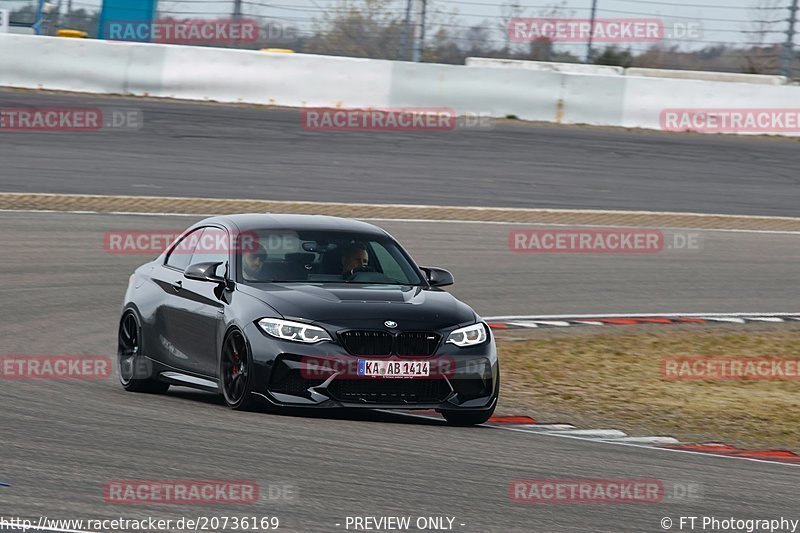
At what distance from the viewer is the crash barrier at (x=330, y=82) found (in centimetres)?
2538

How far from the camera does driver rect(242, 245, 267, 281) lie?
9.17m

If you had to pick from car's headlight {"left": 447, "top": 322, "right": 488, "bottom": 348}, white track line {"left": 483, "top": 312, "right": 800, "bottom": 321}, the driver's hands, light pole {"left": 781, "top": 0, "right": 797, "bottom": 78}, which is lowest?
white track line {"left": 483, "top": 312, "right": 800, "bottom": 321}

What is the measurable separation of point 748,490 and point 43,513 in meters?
3.48

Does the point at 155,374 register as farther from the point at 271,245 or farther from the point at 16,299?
the point at 16,299

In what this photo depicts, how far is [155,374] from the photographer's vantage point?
9867mm

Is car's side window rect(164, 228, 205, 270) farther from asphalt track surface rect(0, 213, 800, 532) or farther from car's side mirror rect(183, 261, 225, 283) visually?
asphalt track surface rect(0, 213, 800, 532)

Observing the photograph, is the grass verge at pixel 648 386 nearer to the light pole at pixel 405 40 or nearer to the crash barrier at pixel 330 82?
the crash barrier at pixel 330 82

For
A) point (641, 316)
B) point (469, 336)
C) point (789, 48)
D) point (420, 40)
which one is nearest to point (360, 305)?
point (469, 336)

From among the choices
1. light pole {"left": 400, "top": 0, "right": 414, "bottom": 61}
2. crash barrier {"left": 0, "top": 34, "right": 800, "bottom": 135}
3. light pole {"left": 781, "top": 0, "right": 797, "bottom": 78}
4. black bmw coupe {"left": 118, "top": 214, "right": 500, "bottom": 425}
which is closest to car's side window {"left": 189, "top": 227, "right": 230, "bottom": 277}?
black bmw coupe {"left": 118, "top": 214, "right": 500, "bottom": 425}

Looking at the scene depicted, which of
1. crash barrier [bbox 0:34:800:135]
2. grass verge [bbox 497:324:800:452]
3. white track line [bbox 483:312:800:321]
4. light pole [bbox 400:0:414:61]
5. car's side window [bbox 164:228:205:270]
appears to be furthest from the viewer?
light pole [bbox 400:0:414:61]

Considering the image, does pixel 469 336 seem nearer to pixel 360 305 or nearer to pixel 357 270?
pixel 360 305

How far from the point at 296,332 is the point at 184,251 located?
2.01 meters

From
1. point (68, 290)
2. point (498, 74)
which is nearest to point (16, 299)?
point (68, 290)

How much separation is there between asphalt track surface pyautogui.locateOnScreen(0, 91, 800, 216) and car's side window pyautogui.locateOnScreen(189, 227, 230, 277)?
9994 millimetres
